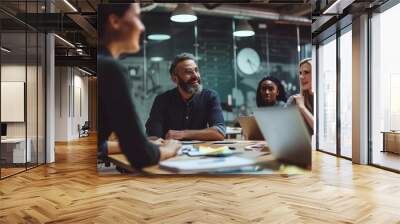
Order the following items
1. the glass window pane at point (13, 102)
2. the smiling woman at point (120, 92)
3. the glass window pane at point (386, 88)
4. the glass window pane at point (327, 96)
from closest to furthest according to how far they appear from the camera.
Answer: the smiling woman at point (120, 92)
the glass window pane at point (13, 102)
the glass window pane at point (386, 88)
the glass window pane at point (327, 96)

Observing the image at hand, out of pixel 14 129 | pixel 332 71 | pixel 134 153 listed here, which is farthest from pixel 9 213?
pixel 332 71

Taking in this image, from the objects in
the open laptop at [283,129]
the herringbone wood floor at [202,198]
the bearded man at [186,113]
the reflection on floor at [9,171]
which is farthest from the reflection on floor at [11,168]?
the open laptop at [283,129]

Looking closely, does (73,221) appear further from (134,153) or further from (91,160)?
(91,160)

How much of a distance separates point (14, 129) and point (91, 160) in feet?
6.95

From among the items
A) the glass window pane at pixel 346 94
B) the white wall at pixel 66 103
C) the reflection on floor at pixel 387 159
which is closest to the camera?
the reflection on floor at pixel 387 159

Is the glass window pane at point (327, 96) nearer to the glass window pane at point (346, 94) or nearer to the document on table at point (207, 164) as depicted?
the glass window pane at point (346, 94)

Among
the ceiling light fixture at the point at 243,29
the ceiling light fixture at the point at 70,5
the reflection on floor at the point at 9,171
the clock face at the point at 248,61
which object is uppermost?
the ceiling light fixture at the point at 70,5

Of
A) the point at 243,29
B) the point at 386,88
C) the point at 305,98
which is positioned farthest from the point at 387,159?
the point at 243,29

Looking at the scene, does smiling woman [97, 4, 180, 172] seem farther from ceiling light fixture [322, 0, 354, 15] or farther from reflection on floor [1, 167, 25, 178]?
ceiling light fixture [322, 0, 354, 15]

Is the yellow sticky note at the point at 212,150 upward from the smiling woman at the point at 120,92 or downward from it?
downward

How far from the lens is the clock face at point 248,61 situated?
6.79 m

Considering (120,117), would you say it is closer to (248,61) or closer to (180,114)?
(180,114)

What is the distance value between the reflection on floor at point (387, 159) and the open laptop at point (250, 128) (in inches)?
115

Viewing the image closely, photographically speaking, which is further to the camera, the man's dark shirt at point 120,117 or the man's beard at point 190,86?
the man's beard at point 190,86
